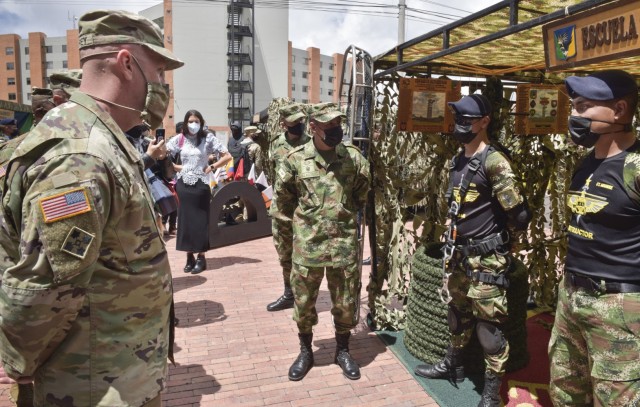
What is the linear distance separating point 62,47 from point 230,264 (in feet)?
215

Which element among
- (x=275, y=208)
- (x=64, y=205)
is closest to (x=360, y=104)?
(x=275, y=208)

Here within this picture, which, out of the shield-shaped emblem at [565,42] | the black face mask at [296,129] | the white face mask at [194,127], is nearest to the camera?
the shield-shaped emblem at [565,42]

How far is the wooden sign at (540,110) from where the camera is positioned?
4395mm

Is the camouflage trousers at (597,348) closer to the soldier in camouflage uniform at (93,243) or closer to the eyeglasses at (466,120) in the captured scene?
the eyeglasses at (466,120)

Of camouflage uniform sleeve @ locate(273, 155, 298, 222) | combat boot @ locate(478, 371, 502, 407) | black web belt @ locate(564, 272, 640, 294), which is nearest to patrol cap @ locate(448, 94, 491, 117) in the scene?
black web belt @ locate(564, 272, 640, 294)

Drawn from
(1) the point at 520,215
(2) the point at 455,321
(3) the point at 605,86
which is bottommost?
(2) the point at 455,321

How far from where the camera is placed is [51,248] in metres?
1.42

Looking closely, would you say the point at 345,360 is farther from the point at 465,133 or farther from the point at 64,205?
the point at 64,205

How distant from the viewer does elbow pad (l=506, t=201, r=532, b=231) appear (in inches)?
116

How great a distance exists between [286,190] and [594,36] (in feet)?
8.17

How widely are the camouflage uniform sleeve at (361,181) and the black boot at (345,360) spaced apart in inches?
44.4

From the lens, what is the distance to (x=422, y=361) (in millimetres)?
3900

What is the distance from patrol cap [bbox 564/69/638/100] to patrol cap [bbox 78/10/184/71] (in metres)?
1.98

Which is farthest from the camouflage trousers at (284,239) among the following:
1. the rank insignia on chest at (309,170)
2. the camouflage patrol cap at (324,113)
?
the camouflage patrol cap at (324,113)
